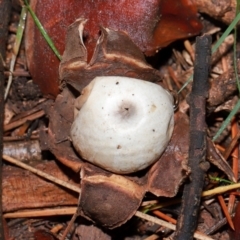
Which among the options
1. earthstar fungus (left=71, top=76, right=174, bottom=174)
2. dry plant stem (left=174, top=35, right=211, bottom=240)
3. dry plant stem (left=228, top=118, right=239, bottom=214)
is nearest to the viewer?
earthstar fungus (left=71, top=76, right=174, bottom=174)

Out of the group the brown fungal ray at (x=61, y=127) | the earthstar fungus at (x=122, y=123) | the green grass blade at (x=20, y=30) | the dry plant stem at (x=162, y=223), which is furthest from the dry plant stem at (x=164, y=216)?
the green grass blade at (x=20, y=30)

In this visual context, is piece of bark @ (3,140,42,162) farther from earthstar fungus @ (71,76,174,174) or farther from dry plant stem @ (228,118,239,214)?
dry plant stem @ (228,118,239,214)

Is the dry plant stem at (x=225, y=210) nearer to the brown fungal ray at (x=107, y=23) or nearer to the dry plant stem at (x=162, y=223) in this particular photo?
the dry plant stem at (x=162, y=223)

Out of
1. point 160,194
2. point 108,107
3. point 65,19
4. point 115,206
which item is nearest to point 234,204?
point 160,194

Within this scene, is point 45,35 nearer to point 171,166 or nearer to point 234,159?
point 171,166

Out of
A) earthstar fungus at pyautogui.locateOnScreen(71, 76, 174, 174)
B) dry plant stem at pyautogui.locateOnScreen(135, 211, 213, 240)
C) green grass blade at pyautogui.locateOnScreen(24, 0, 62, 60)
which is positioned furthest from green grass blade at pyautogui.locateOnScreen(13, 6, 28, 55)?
dry plant stem at pyautogui.locateOnScreen(135, 211, 213, 240)

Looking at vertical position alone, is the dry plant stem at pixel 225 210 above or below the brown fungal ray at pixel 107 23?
below
